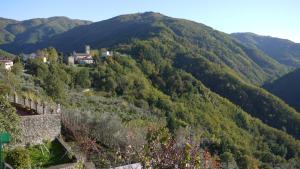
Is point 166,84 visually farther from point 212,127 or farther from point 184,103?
point 212,127

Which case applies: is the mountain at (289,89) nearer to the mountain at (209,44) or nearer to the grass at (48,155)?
the mountain at (209,44)

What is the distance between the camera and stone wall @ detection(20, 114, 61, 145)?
55.6ft

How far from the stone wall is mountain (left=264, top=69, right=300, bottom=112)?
98388mm

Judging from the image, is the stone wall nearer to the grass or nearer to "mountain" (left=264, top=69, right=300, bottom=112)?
the grass

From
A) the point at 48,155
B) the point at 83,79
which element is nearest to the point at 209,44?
the point at 83,79

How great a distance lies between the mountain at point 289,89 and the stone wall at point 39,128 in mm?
98388

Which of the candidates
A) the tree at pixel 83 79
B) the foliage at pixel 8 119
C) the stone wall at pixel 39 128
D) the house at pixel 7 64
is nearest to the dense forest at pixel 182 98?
the tree at pixel 83 79

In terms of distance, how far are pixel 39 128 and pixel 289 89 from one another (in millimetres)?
109472

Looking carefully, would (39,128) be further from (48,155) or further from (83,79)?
(83,79)

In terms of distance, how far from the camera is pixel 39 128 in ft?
57.6

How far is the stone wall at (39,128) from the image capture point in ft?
55.6

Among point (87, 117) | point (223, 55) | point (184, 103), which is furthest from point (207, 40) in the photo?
point (87, 117)

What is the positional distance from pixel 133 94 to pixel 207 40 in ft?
316

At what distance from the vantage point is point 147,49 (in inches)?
4419
